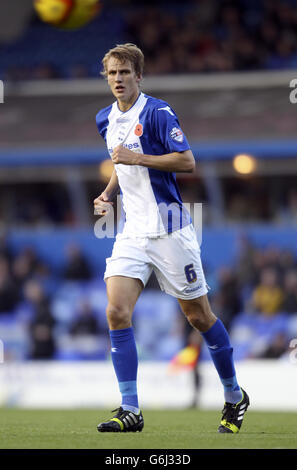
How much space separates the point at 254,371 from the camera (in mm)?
13109

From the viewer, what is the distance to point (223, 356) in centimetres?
648

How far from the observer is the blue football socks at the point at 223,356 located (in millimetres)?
6457

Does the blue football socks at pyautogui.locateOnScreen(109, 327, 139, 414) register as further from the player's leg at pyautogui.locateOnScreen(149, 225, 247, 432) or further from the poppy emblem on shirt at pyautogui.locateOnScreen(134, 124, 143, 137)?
the poppy emblem on shirt at pyautogui.locateOnScreen(134, 124, 143, 137)

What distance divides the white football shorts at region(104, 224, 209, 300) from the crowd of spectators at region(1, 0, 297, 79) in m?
13.5

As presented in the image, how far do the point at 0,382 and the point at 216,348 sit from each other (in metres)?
8.35

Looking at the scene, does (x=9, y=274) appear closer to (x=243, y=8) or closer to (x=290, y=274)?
Result: (x=290, y=274)

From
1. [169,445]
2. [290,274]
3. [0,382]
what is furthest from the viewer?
[290,274]

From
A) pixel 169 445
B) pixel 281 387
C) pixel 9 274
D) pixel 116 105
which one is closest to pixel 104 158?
pixel 9 274

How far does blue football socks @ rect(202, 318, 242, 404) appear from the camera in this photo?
646 centimetres

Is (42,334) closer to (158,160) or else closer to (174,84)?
(174,84)

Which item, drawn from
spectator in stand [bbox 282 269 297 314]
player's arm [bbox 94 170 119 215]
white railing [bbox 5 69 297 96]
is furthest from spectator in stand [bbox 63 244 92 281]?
player's arm [bbox 94 170 119 215]

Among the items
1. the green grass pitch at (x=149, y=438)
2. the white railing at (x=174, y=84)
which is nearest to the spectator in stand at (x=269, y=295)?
the white railing at (x=174, y=84)

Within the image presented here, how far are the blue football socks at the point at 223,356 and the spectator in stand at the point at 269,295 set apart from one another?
9272mm

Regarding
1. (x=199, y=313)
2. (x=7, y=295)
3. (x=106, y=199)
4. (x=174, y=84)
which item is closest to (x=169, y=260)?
(x=199, y=313)
